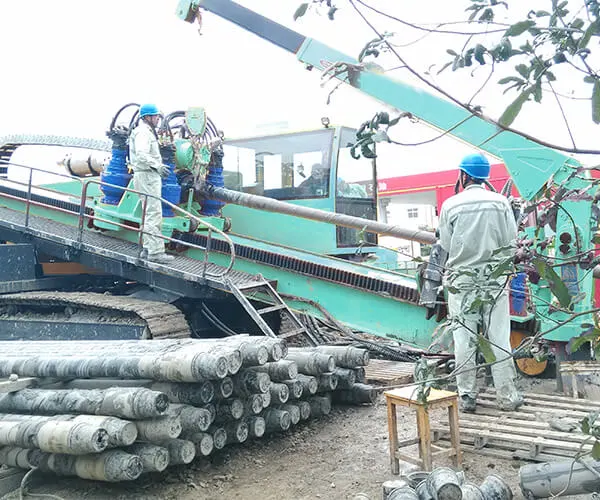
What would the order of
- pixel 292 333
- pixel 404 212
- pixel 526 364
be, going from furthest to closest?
pixel 404 212 < pixel 292 333 < pixel 526 364

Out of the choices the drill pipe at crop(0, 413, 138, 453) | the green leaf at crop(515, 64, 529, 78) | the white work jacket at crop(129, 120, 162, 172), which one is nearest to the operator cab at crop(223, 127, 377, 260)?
the white work jacket at crop(129, 120, 162, 172)

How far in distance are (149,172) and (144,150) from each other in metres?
0.25

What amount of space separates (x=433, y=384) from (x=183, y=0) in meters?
6.55

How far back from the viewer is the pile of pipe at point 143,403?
350 cm

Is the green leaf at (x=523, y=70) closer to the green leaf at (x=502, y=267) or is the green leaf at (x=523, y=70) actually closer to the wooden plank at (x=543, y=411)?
the green leaf at (x=502, y=267)

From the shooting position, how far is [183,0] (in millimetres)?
7457

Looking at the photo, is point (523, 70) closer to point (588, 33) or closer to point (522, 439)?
point (588, 33)

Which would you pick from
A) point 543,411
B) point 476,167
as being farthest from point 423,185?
point 543,411

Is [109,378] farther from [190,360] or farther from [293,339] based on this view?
[293,339]

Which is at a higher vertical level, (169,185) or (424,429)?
(169,185)

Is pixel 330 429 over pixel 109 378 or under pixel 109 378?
under

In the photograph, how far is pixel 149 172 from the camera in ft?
23.7

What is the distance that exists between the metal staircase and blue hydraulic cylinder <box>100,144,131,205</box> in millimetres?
2052

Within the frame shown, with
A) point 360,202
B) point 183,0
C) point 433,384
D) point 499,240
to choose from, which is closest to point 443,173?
point 360,202
